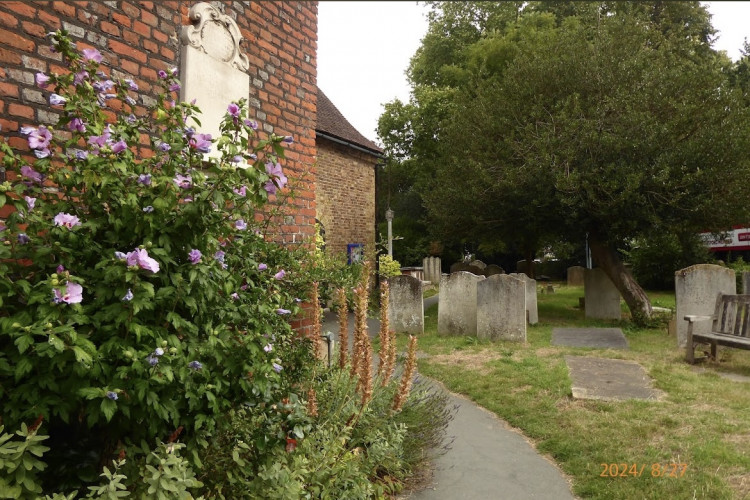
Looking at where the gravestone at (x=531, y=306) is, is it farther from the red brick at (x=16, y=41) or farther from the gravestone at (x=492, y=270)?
the red brick at (x=16, y=41)

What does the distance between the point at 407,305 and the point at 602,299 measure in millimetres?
5639

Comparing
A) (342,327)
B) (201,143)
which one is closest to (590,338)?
(342,327)

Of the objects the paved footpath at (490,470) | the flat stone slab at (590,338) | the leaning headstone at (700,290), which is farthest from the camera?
the flat stone slab at (590,338)

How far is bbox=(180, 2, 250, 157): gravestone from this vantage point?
4.23 meters

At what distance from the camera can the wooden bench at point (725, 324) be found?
282 inches

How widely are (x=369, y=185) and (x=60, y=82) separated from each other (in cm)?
1610

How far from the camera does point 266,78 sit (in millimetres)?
5254

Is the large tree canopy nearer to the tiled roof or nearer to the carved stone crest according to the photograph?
the tiled roof

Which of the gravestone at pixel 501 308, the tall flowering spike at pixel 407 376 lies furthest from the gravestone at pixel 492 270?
the tall flowering spike at pixel 407 376

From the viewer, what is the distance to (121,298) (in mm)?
2100

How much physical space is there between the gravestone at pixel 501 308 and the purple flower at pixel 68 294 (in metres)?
8.02

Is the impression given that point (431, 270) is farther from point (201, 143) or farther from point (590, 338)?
point (201, 143)

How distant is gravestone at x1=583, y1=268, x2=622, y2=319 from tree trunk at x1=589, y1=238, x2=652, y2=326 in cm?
25

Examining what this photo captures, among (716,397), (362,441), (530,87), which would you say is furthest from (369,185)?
(362,441)
